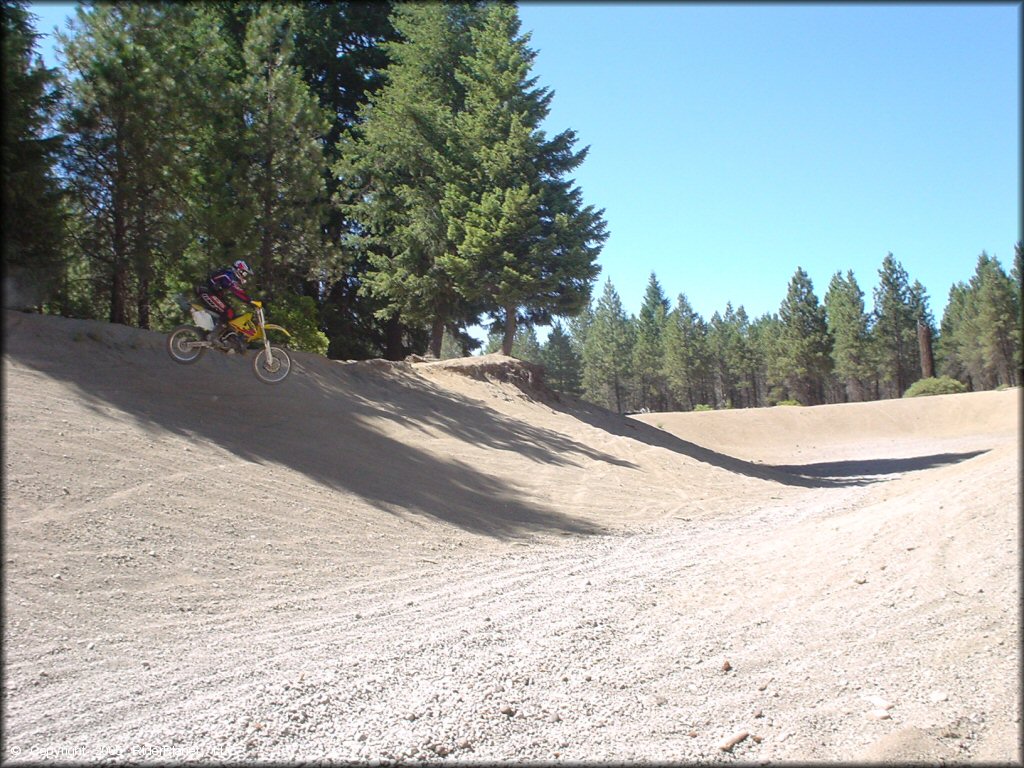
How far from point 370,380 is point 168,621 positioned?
13188 mm

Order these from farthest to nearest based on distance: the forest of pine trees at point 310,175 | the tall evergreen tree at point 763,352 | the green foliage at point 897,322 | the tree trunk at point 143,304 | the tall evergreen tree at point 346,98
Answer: the tall evergreen tree at point 763,352
the green foliage at point 897,322
the tall evergreen tree at point 346,98
the tree trunk at point 143,304
the forest of pine trees at point 310,175

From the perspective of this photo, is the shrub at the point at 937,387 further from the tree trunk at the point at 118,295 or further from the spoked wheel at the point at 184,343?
the spoked wheel at the point at 184,343

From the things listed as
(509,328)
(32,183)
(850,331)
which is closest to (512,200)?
(509,328)

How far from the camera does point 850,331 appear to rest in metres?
66.5

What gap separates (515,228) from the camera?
25.9m

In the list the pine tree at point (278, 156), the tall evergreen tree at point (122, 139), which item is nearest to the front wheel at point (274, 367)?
the tall evergreen tree at point (122, 139)

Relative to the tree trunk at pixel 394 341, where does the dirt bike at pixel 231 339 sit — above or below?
below

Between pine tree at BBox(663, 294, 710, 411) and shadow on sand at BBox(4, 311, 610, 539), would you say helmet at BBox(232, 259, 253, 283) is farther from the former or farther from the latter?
pine tree at BBox(663, 294, 710, 411)

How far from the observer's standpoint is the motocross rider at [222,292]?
42.1 ft

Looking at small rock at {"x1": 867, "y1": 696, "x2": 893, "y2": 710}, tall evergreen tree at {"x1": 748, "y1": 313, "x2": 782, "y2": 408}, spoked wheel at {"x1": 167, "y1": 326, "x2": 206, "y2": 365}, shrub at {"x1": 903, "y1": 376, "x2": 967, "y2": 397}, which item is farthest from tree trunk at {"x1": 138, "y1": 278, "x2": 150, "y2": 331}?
tall evergreen tree at {"x1": 748, "y1": 313, "x2": 782, "y2": 408}

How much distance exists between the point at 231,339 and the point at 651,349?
71835 mm

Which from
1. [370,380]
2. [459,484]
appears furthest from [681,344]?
[459,484]

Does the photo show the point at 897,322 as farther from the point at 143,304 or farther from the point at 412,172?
the point at 143,304

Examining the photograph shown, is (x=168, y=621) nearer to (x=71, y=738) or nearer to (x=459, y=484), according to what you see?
(x=71, y=738)
